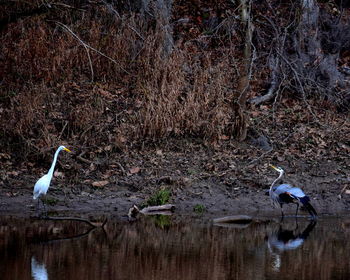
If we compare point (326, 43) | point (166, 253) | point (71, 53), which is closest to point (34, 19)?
point (71, 53)

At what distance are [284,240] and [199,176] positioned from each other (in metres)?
3.43

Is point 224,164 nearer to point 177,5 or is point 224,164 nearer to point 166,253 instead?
point 166,253

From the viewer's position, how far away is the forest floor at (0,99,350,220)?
1220 cm

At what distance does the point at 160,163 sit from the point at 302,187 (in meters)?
2.68

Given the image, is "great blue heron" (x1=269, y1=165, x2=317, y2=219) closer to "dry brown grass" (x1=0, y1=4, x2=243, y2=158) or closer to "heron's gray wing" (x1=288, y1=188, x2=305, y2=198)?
"heron's gray wing" (x1=288, y1=188, x2=305, y2=198)

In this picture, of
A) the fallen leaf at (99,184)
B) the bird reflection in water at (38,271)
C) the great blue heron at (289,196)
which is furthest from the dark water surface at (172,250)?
the fallen leaf at (99,184)

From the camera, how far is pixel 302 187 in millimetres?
13039

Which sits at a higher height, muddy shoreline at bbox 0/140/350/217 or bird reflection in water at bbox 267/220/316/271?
muddy shoreline at bbox 0/140/350/217

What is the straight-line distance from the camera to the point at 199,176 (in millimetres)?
13141

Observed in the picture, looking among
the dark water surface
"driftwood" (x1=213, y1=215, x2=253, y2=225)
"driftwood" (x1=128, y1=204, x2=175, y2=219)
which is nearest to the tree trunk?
"driftwood" (x1=128, y1=204, x2=175, y2=219)

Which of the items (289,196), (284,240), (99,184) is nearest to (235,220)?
(284,240)

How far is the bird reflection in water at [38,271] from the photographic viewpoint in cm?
739

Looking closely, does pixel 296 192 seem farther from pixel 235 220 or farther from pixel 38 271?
pixel 38 271

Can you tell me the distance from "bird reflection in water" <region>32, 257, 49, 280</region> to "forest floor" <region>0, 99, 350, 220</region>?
340 cm
